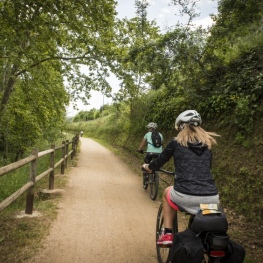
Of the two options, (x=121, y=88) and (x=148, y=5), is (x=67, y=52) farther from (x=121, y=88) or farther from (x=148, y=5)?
(x=148, y=5)

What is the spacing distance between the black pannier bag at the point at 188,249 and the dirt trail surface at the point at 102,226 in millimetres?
1894

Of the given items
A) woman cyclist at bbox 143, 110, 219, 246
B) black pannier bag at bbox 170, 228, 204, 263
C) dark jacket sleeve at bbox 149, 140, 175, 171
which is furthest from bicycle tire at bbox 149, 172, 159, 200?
black pannier bag at bbox 170, 228, 204, 263

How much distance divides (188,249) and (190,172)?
87 centimetres

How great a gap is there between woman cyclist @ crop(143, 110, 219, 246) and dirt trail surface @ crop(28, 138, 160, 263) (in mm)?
1527

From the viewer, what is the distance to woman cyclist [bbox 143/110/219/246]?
288cm

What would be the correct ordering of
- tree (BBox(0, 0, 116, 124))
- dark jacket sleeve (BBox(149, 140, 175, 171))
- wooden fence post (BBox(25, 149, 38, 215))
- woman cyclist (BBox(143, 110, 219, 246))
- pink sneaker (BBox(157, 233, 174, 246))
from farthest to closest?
tree (BBox(0, 0, 116, 124)), wooden fence post (BBox(25, 149, 38, 215)), dark jacket sleeve (BBox(149, 140, 175, 171)), pink sneaker (BBox(157, 233, 174, 246)), woman cyclist (BBox(143, 110, 219, 246))

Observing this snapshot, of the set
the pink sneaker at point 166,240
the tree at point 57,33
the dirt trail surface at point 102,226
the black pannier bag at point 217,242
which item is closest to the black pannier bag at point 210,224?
the black pannier bag at point 217,242

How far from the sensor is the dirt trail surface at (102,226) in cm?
418

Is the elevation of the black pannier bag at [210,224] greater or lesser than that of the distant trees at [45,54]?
lesser

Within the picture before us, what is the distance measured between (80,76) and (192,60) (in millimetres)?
5168

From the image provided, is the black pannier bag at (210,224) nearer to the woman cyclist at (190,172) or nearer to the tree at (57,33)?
the woman cyclist at (190,172)

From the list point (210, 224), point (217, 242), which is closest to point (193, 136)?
point (210, 224)

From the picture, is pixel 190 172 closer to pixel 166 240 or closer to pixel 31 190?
pixel 166 240

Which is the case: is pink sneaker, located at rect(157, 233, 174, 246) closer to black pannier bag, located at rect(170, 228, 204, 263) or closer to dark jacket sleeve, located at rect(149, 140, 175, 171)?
black pannier bag, located at rect(170, 228, 204, 263)
